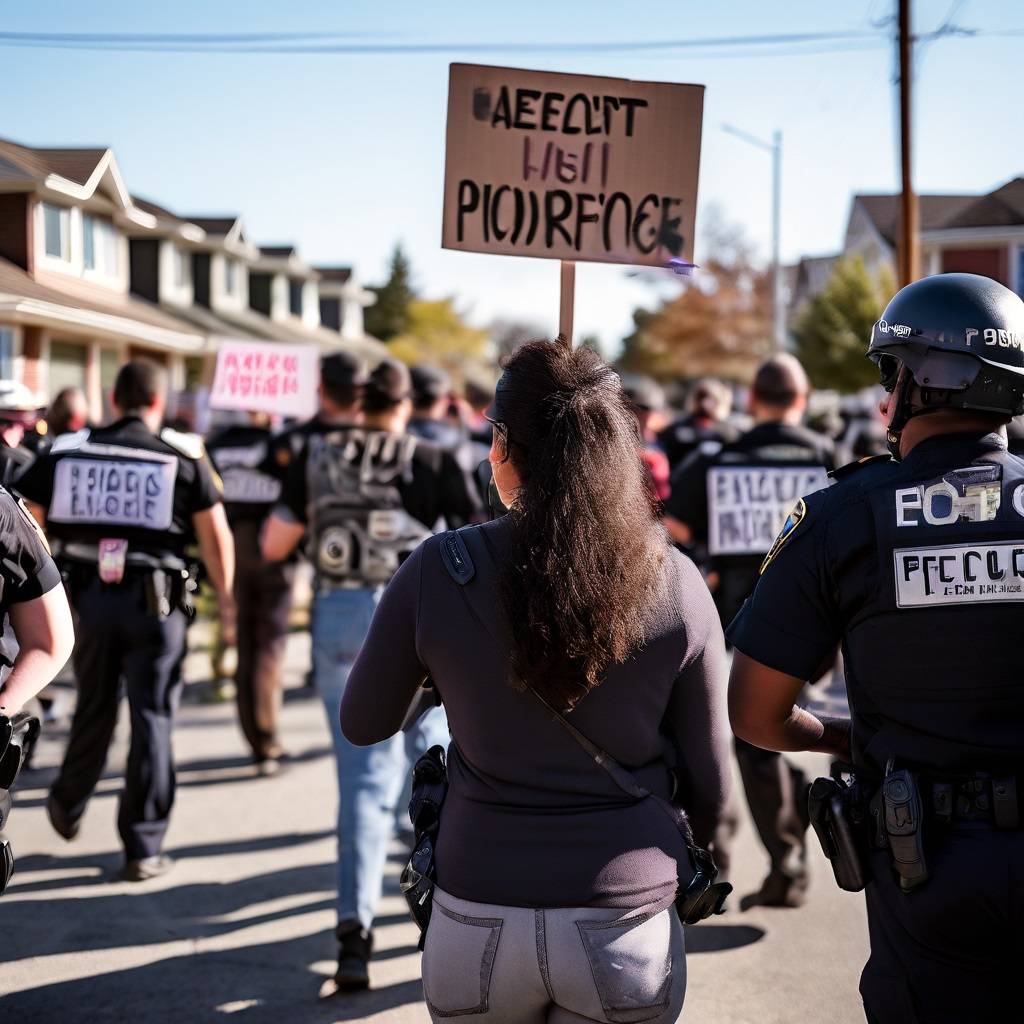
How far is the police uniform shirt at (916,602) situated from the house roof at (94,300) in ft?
31.6

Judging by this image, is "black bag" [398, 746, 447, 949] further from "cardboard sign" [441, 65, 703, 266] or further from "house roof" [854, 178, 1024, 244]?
"house roof" [854, 178, 1024, 244]

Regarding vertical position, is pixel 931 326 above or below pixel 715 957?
above

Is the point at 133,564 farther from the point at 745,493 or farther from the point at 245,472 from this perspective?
the point at 745,493

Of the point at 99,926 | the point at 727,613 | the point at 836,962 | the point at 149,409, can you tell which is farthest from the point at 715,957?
the point at 149,409

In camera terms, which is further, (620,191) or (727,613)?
(727,613)

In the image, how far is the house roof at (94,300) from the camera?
11.2 meters

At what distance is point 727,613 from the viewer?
557 centimetres

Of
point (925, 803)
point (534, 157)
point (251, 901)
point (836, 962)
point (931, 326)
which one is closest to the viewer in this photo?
point (925, 803)

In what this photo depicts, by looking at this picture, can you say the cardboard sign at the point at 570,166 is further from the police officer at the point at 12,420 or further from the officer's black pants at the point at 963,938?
the police officer at the point at 12,420

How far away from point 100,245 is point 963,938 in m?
19.2

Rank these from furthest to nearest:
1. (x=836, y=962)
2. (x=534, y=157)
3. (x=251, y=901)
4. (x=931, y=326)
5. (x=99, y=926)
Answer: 1. (x=251, y=901)
2. (x=99, y=926)
3. (x=836, y=962)
4. (x=534, y=157)
5. (x=931, y=326)

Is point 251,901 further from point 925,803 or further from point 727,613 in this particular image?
point 925,803

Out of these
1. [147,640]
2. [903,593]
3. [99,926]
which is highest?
[903,593]

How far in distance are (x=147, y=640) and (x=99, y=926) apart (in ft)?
4.05
